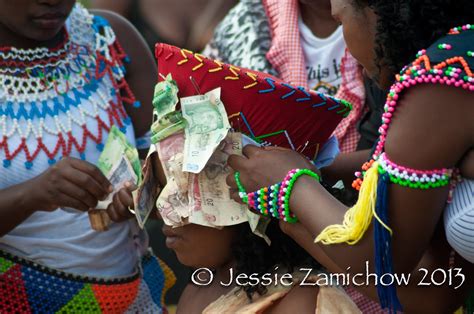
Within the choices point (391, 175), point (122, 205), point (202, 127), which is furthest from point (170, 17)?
point (391, 175)

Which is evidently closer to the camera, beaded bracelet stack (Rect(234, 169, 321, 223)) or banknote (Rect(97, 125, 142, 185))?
beaded bracelet stack (Rect(234, 169, 321, 223))

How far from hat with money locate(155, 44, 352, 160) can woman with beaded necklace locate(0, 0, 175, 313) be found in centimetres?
62

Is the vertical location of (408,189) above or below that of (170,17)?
above

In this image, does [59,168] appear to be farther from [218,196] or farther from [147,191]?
[218,196]

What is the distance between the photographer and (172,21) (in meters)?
5.48

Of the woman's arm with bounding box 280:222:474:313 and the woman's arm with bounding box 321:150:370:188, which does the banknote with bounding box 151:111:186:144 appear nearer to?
the woman's arm with bounding box 280:222:474:313

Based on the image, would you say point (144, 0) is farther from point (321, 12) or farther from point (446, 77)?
point (446, 77)

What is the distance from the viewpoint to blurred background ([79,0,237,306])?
16.9 ft

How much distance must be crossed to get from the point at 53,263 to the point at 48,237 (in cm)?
9

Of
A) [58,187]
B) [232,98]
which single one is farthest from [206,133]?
[58,187]

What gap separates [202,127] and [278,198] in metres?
0.36

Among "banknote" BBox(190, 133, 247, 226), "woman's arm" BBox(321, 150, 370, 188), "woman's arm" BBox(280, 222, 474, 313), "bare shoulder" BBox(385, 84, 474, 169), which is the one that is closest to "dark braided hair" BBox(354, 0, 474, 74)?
"bare shoulder" BBox(385, 84, 474, 169)

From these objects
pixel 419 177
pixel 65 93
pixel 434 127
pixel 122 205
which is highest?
pixel 434 127

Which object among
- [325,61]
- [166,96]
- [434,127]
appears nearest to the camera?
[434,127]
